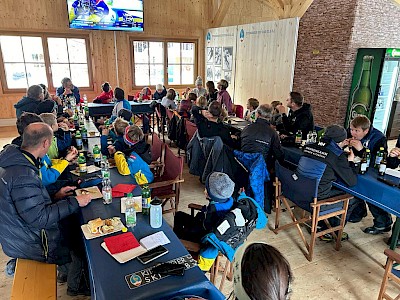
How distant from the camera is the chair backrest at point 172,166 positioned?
321cm

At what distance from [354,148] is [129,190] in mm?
2418

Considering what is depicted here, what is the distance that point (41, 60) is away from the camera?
8188 millimetres

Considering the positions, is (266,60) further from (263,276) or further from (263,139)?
(263,276)

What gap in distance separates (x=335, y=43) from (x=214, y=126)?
4.00 meters

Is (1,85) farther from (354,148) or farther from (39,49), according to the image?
(354,148)

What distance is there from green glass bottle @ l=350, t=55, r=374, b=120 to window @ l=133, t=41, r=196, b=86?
543 cm

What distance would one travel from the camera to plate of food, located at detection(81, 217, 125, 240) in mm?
1909

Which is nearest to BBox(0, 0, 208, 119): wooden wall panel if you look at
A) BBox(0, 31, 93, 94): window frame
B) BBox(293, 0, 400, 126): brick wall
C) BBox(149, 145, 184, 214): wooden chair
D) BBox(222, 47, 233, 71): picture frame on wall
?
BBox(0, 31, 93, 94): window frame

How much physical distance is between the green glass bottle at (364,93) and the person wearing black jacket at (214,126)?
3504mm

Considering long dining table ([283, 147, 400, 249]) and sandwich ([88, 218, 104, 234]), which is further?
long dining table ([283, 147, 400, 249])

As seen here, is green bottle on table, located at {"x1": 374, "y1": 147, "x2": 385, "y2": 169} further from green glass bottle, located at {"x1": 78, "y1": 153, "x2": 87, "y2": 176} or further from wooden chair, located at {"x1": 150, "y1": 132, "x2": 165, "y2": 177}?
green glass bottle, located at {"x1": 78, "y1": 153, "x2": 87, "y2": 176}

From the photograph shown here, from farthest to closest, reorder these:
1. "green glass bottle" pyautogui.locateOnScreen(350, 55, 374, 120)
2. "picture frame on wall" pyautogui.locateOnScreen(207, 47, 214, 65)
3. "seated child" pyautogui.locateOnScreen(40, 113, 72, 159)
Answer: "picture frame on wall" pyautogui.locateOnScreen(207, 47, 214, 65), "green glass bottle" pyautogui.locateOnScreen(350, 55, 374, 120), "seated child" pyautogui.locateOnScreen(40, 113, 72, 159)

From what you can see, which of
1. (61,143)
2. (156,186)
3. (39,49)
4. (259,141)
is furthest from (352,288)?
(39,49)

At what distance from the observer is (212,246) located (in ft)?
6.66
